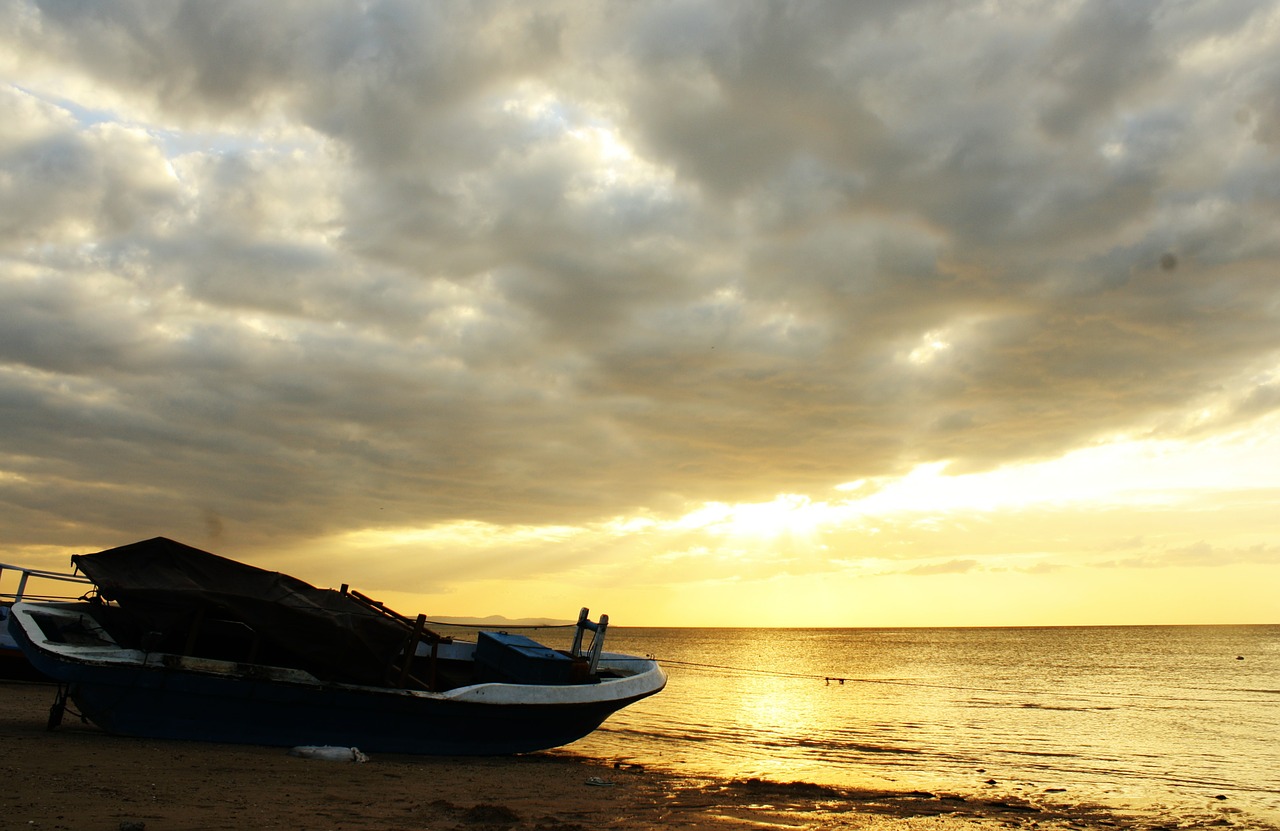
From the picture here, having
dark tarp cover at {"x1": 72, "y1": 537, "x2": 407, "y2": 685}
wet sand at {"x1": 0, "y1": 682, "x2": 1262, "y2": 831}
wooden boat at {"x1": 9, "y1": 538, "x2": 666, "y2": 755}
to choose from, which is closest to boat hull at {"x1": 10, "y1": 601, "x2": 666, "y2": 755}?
wooden boat at {"x1": 9, "y1": 538, "x2": 666, "y2": 755}

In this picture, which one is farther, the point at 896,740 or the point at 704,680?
the point at 704,680

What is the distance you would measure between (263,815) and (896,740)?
2028cm

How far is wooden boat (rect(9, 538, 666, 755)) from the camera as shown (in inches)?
490

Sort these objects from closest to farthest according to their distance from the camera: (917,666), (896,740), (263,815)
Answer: (263,815)
(896,740)
(917,666)

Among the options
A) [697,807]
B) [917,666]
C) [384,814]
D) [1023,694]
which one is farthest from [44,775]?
[917,666]

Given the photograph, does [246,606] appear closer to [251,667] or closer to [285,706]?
[251,667]

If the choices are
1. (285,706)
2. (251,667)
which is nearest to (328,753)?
(285,706)

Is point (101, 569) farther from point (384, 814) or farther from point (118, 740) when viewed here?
point (384, 814)

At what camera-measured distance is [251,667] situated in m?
12.8

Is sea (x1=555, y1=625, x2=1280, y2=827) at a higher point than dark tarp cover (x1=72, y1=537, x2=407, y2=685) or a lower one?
lower

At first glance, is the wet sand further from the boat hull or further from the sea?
the sea

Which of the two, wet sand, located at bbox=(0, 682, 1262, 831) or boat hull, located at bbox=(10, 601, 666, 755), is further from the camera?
boat hull, located at bbox=(10, 601, 666, 755)

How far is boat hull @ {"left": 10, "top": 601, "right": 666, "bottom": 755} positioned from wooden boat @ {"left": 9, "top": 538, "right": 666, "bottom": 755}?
2 centimetres

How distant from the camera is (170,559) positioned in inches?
533
